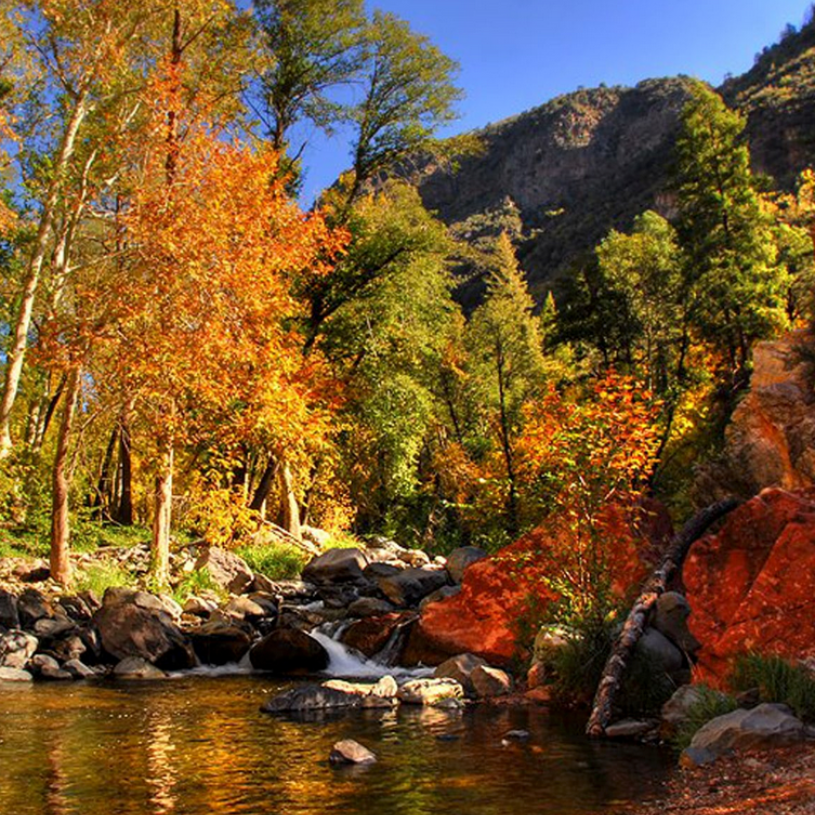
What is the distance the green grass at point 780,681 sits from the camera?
746cm

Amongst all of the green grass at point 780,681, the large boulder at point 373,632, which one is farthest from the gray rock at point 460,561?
the green grass at point 780,681

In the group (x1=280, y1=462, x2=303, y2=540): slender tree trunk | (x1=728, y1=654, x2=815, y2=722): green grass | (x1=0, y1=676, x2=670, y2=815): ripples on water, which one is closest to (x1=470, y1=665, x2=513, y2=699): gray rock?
(x1=0, y1=676, x2=670, y2=815): ripples on water

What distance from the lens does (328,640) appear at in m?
15.8

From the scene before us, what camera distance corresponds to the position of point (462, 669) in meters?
11.8

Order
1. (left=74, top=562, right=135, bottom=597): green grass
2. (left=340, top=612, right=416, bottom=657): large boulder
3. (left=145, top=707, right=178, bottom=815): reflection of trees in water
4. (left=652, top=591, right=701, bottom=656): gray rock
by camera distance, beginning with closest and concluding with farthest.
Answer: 1. (left=145, top=707, right=178, bottom=815): reflection of trees in water
2. (left=652, top=591, right=701, bottom=656): gray rock
3. (left=340, top=612, right=416, bottom=657): large boulder
4. (left=74, top=562, right=135, bottom=597): green grass

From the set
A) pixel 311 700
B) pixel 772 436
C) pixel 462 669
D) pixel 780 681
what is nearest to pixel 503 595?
pixel 462 669

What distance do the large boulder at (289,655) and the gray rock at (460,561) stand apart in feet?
20.4

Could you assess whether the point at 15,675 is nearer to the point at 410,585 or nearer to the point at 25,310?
the point at 25,310

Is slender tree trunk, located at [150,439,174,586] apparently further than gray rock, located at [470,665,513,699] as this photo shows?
Yes

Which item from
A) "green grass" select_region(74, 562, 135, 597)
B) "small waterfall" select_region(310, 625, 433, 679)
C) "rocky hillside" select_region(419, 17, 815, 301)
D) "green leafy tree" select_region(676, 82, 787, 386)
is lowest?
"small waterfall" select_region(310, 625, 433, 679)

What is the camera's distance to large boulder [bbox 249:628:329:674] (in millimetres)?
14578

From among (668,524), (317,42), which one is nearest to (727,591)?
(668,524)

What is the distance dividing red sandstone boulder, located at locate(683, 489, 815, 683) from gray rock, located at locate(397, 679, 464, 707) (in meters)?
3.36

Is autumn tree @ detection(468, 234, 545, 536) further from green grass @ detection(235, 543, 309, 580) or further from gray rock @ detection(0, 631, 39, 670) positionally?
gray rock @ detection(0, 631, 39, 670)
